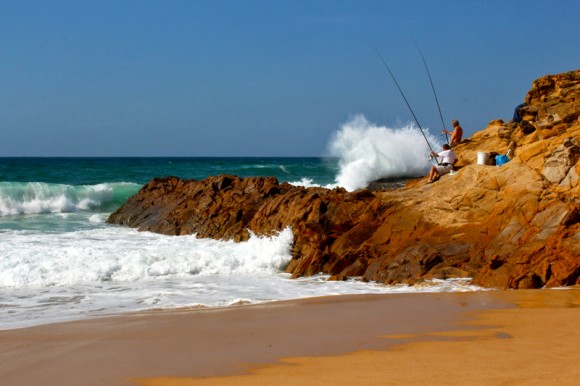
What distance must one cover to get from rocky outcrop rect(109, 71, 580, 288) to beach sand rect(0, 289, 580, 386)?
3.00ft

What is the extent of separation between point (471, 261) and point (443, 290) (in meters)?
0.87

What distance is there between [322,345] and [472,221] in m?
4.80

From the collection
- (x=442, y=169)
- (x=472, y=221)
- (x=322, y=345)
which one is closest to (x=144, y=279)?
(x=472, y=221)

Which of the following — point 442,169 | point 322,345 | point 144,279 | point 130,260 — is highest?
point 442,169

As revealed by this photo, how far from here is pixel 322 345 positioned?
536 cm

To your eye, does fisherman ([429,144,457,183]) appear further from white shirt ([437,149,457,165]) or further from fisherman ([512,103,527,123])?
fisherman ([512,103,527,123])

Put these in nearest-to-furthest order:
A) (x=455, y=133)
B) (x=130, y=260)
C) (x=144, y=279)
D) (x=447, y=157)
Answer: (x=144, y=279)
(x=130, y=260)
(x=447, y=157)
(x=455, y=133)

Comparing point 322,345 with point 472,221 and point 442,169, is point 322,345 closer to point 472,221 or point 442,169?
point 472,221

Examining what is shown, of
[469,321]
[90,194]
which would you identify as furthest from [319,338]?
[90,194]

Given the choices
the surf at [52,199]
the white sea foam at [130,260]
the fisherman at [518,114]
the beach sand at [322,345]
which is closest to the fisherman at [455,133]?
the fisherman at [518,114]

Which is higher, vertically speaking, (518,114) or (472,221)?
(518,114)

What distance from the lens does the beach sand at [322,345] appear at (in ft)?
14.6

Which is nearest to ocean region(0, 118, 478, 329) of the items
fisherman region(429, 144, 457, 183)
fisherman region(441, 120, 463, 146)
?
fisherman region(429, 144, 457, 183)

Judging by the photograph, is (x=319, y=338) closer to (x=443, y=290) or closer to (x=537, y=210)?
(x=443, y=290)
